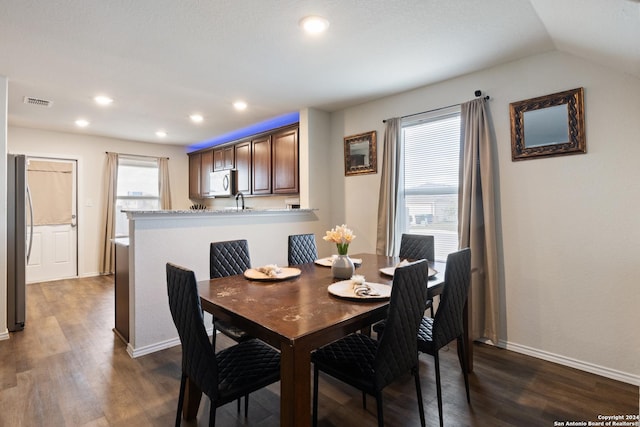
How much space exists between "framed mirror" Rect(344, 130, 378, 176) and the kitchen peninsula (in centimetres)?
134

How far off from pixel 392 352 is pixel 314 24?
6.75 ft

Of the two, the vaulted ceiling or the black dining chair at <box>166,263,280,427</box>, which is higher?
the vaulted ceiling

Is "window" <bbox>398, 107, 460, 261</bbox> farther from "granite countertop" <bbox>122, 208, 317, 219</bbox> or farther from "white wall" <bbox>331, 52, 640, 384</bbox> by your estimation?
"granite countertop" <bbox>122, 208, 317, 219</bbox>

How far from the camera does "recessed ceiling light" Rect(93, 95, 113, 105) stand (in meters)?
3.64

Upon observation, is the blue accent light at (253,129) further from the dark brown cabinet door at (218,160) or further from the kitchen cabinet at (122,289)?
the kitchen cabinet at (122,289)

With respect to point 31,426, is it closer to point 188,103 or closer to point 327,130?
point 188,103

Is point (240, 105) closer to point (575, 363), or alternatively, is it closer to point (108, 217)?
point (108, 217)

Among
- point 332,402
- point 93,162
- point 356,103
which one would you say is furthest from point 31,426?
point 93,162

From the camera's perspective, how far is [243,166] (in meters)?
5.23

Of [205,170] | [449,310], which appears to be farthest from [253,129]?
[449,310]

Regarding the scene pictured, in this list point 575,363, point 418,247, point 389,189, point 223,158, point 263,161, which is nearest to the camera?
point 575,363

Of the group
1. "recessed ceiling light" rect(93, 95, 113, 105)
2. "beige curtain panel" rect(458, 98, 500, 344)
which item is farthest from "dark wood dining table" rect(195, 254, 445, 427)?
"recessed ceiling light" rect(93, 95, 113, 105)

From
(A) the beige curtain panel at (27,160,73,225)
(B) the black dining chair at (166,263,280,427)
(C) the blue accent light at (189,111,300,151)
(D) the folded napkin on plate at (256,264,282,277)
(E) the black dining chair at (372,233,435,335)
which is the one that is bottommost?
(B) the black dining chair at (166,263,280,427)

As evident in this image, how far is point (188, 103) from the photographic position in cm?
390
